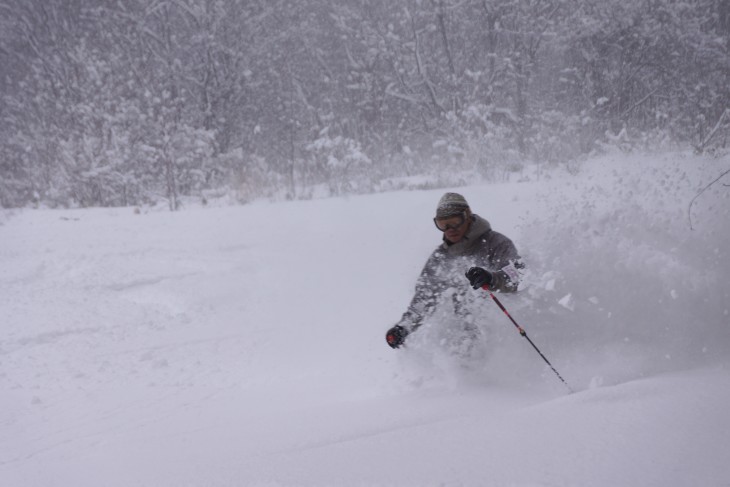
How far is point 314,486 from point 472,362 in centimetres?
195

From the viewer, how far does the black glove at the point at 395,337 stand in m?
3.57

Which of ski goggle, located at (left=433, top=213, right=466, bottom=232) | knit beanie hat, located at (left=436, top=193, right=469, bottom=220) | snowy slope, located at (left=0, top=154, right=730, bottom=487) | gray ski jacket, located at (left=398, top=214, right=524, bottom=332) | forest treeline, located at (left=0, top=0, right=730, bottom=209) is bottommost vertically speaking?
snowy slope, located at (left=0, top=154, right=730, bottom=487)

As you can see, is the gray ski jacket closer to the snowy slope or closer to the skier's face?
the skier's face

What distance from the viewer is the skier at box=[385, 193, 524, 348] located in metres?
3.29

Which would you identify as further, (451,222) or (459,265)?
(459,265)

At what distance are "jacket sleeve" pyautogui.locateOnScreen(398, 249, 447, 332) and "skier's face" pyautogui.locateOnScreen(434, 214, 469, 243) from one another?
235mm

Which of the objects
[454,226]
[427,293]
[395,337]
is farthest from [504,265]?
[395,337]

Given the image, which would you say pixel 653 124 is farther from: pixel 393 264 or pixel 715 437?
pixel 715 437

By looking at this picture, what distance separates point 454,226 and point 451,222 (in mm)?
43

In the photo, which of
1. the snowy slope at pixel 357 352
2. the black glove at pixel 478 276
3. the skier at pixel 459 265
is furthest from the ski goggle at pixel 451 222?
the snowy slope at pixel 357 352

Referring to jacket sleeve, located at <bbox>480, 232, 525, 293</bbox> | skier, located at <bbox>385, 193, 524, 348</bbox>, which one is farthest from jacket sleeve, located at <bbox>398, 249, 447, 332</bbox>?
jacket sleeve, located at <bbox>480, 232, 525, 293</bbox>

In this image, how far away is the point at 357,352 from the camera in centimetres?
507

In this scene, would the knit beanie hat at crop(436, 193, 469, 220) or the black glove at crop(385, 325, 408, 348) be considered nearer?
the knit beanie hat at crop(436, 193, 469, 220)

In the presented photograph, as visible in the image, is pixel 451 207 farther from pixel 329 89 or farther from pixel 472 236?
pixel 329 89
